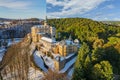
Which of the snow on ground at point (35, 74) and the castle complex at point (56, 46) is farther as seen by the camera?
the castle complex at point (56, 46)

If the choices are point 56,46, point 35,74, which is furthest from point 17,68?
point 56,46

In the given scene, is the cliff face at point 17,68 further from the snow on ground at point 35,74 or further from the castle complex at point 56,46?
the castle complex at point 56,46

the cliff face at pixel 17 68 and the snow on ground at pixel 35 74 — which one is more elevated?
the cliff face at pixel 17 68

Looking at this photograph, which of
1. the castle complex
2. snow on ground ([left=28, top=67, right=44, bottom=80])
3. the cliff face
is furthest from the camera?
the castle complex

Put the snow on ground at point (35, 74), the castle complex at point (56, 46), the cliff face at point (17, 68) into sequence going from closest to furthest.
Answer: the cliff face at point (17, 68) < the snow on ground at point (35, 74) < the castle complex at point (56, 46)

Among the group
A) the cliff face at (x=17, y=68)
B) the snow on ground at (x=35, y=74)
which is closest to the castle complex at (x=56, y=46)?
the snow on ground at (x=35, y=74)

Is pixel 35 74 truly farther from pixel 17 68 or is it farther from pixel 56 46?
pixel 56 46

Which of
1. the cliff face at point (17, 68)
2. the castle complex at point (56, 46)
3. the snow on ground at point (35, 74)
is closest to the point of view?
the cliff face at point (17, 68)

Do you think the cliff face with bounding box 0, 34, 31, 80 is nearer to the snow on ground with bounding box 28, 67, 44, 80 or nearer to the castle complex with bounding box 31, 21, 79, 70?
the snow on ground with bounding box 28, 67, 44, 80

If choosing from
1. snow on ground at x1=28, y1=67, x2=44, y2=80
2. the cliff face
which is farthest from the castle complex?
the cliff face

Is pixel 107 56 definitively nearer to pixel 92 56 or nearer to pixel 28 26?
pixel 92 56

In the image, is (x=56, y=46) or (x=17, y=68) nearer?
(x=17, y=68)
